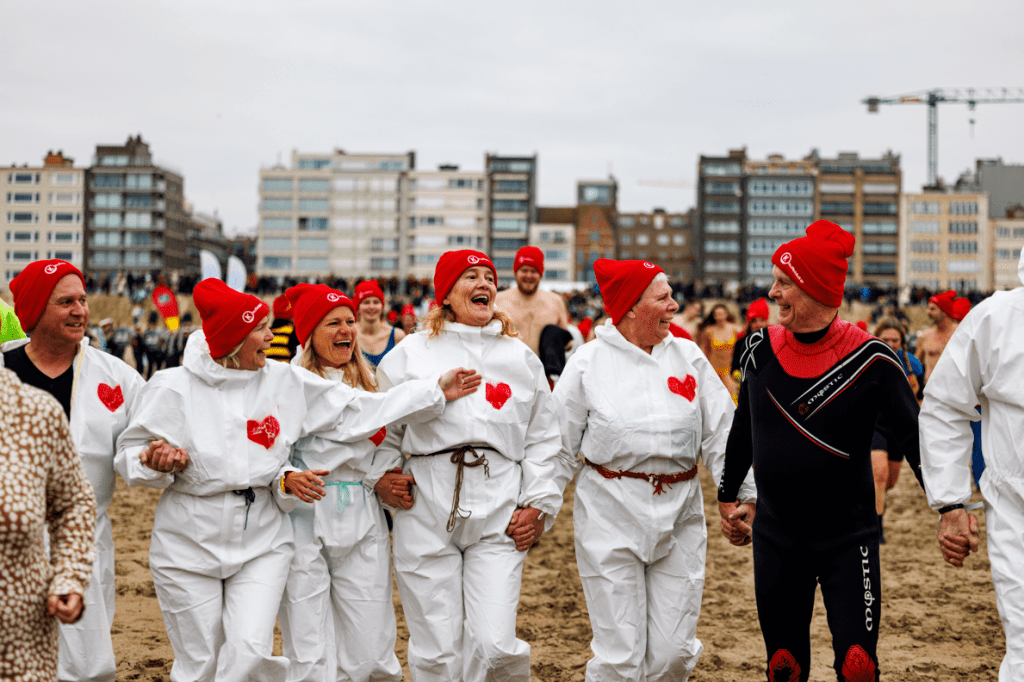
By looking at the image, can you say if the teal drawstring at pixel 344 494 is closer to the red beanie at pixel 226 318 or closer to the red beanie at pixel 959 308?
the red beanie at pixel 226 318

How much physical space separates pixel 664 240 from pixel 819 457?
9743 cm

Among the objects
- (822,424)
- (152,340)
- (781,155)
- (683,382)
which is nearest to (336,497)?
(683,382)

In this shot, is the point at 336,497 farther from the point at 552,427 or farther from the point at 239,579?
the point at 552,427

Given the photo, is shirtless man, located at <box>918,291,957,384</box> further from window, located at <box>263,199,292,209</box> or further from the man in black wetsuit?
window, located at <box>263,199,292,209</box>

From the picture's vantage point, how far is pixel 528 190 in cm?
9175

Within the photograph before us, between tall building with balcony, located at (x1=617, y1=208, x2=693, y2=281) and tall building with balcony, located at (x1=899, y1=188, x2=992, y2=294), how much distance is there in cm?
2024

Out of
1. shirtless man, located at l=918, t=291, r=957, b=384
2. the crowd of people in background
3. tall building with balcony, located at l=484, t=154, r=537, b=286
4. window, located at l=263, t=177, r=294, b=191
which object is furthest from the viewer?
window, located at l=263, t=177, r=294, b=191

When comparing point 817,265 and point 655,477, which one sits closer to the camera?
point 817,265

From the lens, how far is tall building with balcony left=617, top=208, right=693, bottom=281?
9931 cm

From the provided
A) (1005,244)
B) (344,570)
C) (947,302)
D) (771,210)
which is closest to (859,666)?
(344,570)

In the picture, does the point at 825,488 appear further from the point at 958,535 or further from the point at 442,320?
the point at 442,320

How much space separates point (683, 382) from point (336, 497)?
5.29ft

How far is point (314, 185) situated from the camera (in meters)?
91.8

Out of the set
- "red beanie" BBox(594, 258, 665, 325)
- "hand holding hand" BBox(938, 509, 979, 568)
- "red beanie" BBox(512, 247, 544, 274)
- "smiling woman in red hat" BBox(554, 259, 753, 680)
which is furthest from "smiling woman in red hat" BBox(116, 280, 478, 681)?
"red beanie" BBox(512, 247, 544, 274)
